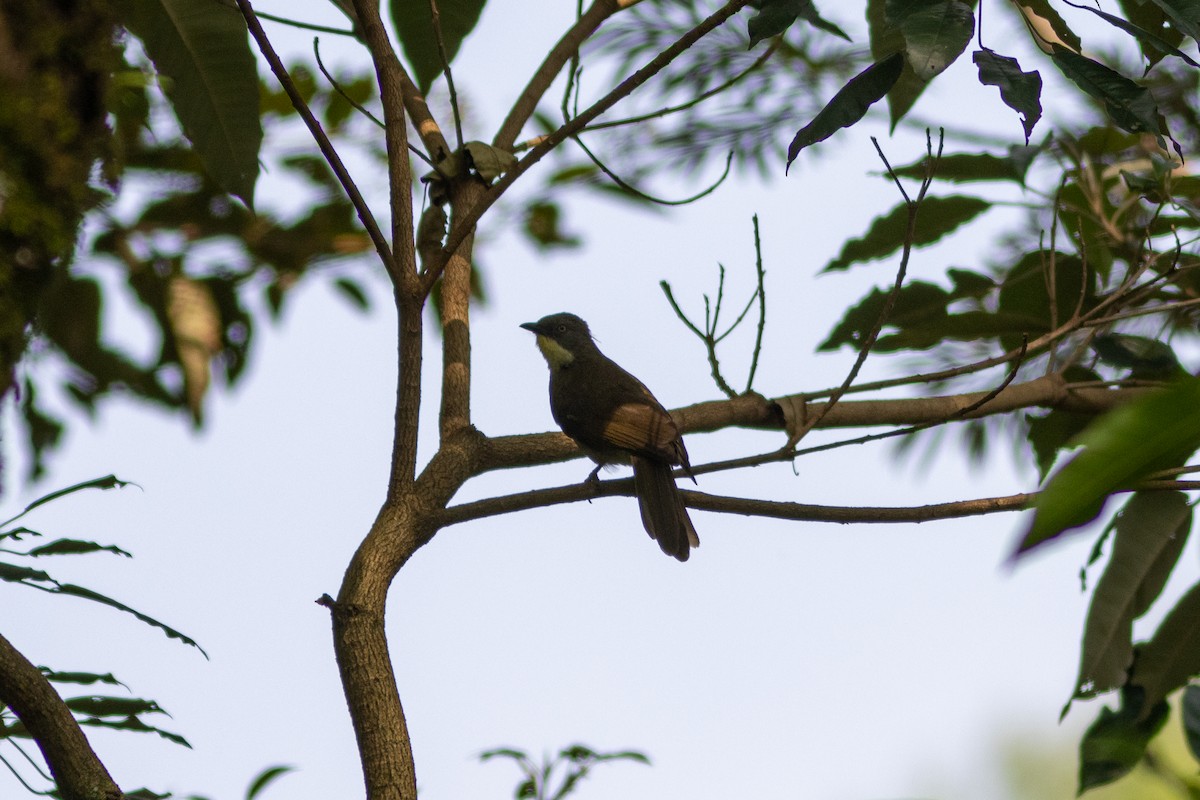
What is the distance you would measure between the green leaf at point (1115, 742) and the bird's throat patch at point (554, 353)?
3.34m

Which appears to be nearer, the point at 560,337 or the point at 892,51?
the point at 892,51

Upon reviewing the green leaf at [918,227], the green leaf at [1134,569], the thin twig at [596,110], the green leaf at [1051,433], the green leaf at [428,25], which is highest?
the green leaf at [428,25]

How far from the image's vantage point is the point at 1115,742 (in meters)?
2.36

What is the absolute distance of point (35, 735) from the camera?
1.86 m

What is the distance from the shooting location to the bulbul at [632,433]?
13.3 ft

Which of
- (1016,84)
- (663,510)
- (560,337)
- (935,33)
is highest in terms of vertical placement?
(560,337)

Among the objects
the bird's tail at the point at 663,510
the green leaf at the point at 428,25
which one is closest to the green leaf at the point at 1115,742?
the bird's tail at the point at 663,510

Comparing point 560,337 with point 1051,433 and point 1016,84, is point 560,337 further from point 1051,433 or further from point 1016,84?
point 1016,84

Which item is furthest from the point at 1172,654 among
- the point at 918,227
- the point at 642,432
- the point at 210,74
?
the point at 210,74

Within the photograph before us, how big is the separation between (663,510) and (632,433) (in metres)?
0.33

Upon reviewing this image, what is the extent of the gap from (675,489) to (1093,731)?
178 cm

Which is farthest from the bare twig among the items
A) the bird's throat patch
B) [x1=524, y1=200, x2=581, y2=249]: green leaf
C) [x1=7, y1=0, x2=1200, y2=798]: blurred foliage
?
the bird's throat patch

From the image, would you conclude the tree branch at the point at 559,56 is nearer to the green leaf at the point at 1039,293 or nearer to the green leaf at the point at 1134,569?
the green leaf at the point at 1039,293

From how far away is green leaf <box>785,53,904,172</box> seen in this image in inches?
87.9
